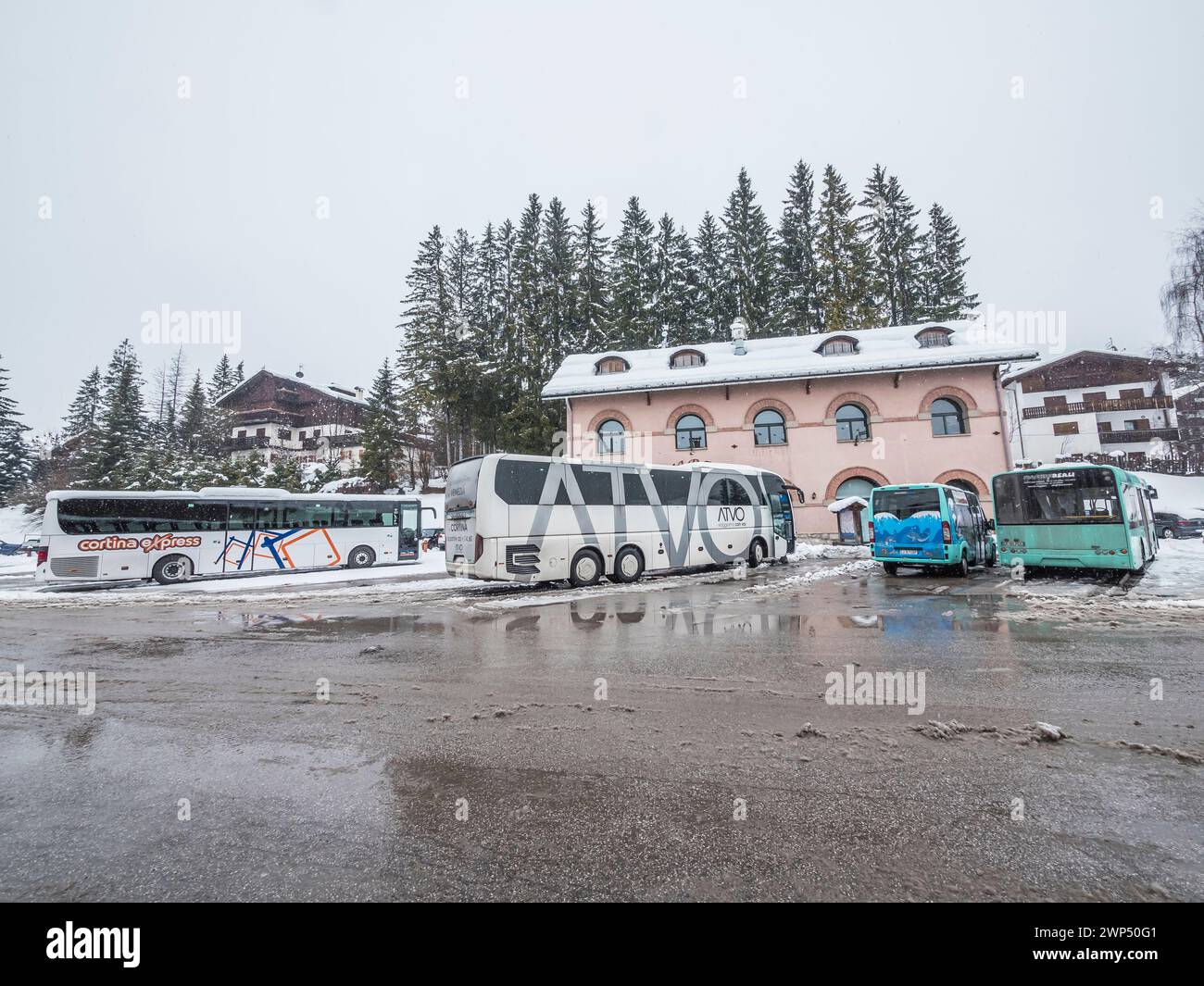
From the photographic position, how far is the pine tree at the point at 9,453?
40469 millimetres

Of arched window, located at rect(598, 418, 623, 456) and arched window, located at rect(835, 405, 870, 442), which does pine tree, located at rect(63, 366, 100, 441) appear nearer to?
arched window, located at rect(598, 418, 623, 456)

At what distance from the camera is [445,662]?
575cm

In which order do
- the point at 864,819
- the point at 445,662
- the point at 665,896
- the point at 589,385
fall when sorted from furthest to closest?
the point at 589,385, the point at 445,662, the point at 864,819, the point at 665,896

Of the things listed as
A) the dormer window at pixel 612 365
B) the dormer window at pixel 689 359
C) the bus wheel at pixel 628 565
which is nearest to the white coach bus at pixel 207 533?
the bus wheel at pixel 628 565

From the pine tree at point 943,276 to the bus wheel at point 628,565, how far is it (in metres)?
34.6

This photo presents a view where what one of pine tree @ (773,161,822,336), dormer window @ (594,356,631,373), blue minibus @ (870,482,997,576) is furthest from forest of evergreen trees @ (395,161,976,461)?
blue minibus @ (870,482,997,576)

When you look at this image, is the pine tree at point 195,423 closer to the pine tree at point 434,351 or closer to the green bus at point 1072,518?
the pine tree at point 434,351

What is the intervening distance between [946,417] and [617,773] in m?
25.5

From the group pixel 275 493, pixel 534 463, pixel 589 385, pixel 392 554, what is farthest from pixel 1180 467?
pixel 275 493

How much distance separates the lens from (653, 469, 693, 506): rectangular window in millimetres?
14773

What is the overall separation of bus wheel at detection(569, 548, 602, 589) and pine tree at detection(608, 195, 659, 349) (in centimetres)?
2687

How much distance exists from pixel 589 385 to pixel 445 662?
21.8 meters

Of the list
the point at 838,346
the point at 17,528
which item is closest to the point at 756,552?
the point at 838,346

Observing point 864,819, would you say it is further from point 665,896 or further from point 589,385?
point 589,385
